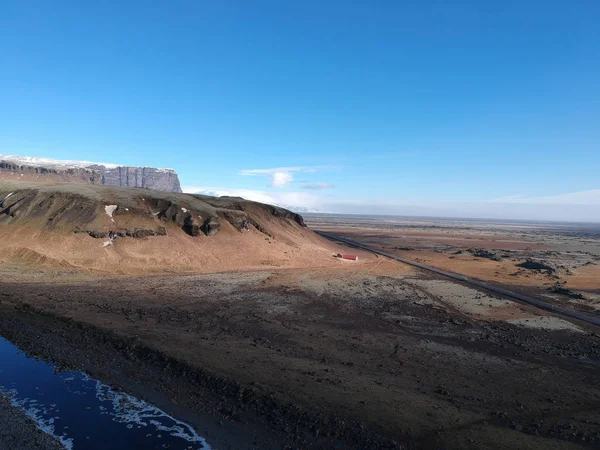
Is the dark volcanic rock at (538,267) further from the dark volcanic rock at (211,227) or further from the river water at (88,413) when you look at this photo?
the river water at (88,413)

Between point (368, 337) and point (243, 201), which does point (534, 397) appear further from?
point (243, 201)

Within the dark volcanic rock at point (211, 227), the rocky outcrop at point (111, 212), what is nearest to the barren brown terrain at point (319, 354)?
the rocky outcrop at point (111, 212)

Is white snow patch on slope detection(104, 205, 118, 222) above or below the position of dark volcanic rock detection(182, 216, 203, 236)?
above

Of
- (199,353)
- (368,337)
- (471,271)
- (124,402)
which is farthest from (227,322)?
(471,271)

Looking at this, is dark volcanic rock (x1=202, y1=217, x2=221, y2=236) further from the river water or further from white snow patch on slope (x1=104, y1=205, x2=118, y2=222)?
the river water

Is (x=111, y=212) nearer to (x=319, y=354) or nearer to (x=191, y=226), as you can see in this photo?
(x=191, y=226)

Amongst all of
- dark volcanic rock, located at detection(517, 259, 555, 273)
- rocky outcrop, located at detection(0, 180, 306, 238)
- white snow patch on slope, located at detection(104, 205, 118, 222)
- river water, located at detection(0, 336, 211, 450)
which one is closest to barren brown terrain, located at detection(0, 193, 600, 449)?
river water, located at detection(0, 336, 211, 450)

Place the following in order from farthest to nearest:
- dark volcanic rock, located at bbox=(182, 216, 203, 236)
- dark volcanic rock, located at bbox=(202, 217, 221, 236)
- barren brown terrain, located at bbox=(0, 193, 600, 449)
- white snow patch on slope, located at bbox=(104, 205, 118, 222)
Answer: dark volcanic rock, located at bbox=(202, 217, 221, 236) < dark volcanic rock, located at bbox=(182, 216, 203, 236) < white snow patch on slope, located at bbox=(104, 205, 118, 222) < barren brown terrain, located at bbox=(0, 193, 600, 449)

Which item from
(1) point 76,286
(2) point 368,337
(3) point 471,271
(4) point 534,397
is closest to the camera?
(4) point 534,397
